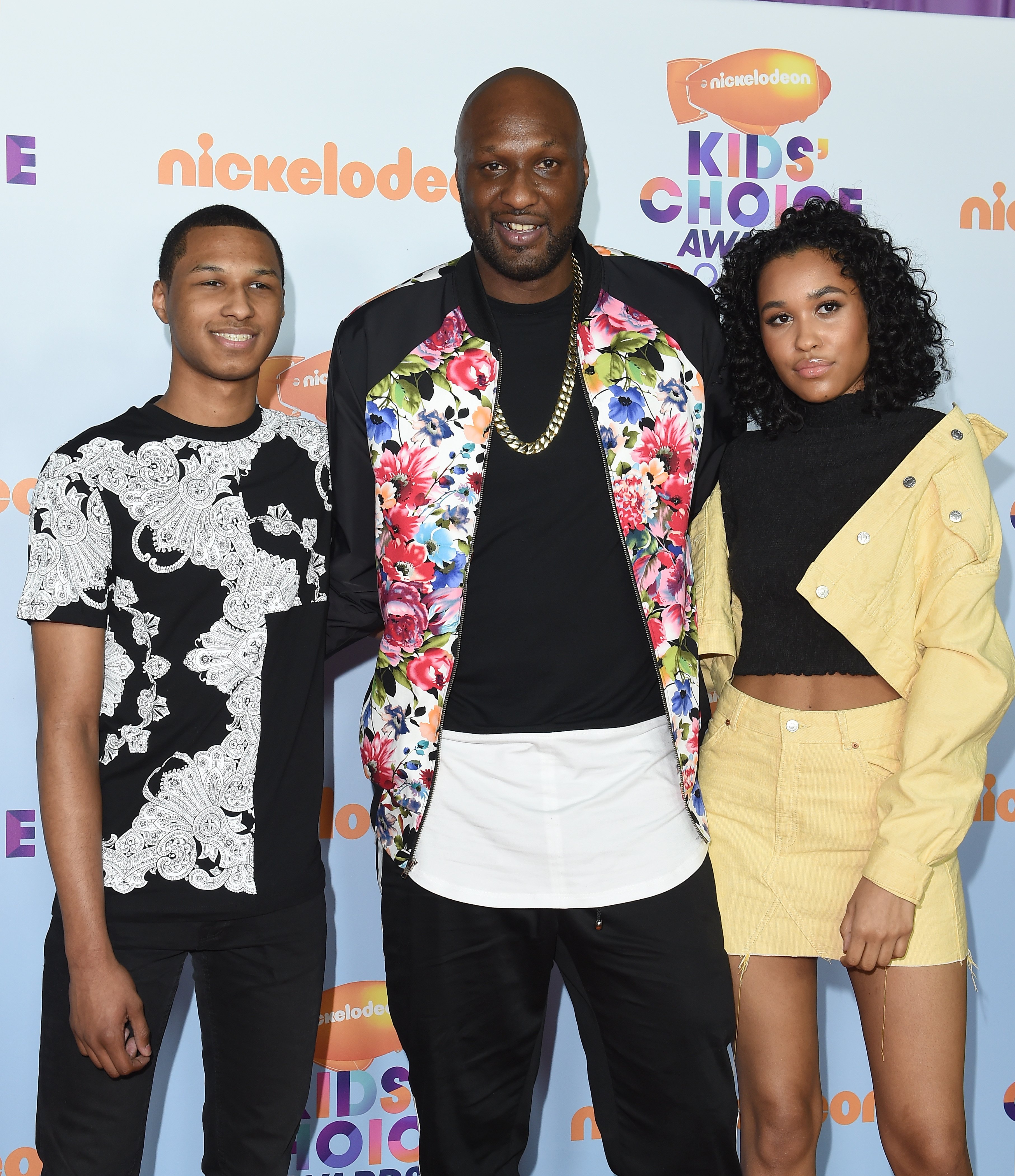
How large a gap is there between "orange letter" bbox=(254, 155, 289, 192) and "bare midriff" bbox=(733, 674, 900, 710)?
151 cm

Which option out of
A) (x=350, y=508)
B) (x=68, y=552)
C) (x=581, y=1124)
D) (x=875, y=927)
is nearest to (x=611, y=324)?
(x=350, y=508)

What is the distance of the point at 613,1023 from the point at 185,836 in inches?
32.2

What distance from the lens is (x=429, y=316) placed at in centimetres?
189

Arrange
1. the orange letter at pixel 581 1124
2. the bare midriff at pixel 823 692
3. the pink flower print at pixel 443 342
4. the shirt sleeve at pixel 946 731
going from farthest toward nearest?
the orange letter at pixel 581 1124 < the pink flower print at pixel 443 342 < the bare midriff at pixel 823 692 < the shirt sleeve at pixel 946 731

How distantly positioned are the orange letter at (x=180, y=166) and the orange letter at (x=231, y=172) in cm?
5

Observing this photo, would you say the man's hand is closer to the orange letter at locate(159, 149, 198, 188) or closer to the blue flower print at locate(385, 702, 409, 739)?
the blue flower print at locate(385, 702, 409, 739)

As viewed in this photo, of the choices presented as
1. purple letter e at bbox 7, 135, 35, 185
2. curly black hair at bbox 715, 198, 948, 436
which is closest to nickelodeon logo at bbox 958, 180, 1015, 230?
curly black hair at bbox 715, 198, 948, 436

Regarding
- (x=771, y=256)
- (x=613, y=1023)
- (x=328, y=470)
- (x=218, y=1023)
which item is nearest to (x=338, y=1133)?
(x=218, y=1023)

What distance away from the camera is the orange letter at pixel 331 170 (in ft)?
7.47

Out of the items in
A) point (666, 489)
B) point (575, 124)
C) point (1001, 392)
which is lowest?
point (666, 489)

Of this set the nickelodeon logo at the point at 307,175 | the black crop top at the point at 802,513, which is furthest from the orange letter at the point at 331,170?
the black crop top at the point at 802,513

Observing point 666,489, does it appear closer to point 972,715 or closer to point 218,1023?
point 972,715

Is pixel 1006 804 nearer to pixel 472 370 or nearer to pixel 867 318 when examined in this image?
pixel 867 318

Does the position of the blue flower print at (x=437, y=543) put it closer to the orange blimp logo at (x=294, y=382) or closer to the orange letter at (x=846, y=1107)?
the orange blimp logo at (x=294, y=382)
